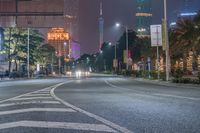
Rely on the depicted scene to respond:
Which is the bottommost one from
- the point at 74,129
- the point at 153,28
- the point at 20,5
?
the point at 74,129

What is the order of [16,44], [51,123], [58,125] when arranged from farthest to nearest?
1. [16,44]
2. [51,123]
3. [58,125]

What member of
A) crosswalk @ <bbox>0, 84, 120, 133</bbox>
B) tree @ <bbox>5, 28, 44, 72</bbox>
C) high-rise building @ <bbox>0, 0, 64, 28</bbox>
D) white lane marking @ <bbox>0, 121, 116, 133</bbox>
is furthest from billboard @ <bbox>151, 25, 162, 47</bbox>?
tree @ <bbox>5, 28, 44, 72</bbox>

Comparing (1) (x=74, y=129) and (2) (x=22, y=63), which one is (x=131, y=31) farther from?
(1) (x=74, y=129)

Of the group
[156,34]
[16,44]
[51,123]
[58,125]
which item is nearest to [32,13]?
[156,34]

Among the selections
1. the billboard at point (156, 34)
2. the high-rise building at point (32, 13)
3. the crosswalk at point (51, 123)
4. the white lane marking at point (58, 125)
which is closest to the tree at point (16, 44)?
the high-rise building at point (32, 13)

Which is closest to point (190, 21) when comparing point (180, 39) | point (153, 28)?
point (180, 39)

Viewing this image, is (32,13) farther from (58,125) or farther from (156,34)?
(58,125)

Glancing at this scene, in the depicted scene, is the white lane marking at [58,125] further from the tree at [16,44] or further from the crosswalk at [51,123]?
the tree at [16,44]

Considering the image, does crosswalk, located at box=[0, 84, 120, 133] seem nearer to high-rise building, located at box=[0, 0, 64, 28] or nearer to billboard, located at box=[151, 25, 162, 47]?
billboard, located at box=[151, 25, 162, 47]

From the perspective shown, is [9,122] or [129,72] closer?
[9,122]

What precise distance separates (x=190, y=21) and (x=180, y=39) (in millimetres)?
3552

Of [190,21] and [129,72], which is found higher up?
[190,21]

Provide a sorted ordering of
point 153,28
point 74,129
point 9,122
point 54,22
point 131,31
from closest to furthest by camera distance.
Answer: point 74,129, point 9,122, point 153,28, point 54,22, point 131,31

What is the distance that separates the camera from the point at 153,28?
165ft
